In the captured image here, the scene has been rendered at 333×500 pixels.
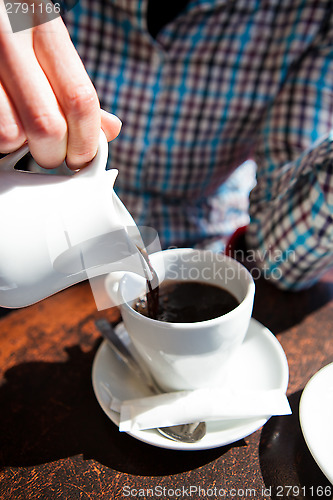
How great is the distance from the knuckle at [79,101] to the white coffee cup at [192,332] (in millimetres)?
249

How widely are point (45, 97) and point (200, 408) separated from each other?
0.40 meters

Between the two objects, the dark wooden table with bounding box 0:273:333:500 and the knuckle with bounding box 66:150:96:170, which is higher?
the knuckle with bounding box 66:150:96:170

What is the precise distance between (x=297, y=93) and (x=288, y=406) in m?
0.66

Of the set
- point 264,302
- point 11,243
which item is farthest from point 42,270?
point 264,302

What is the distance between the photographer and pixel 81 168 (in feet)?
1.62

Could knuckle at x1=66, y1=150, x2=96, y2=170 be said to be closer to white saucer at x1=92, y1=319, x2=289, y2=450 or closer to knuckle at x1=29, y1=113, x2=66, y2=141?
knuckle at x1=29, y1=113, x2=66, y2=141

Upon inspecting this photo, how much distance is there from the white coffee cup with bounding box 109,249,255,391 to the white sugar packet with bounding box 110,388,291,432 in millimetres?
31

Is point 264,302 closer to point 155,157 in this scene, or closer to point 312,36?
point 155,157

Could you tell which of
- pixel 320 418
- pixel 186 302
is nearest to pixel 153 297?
pixel 186 302

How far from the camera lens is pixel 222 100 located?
1036 millimetres

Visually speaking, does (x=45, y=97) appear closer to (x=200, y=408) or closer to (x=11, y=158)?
(x=11, y=158)

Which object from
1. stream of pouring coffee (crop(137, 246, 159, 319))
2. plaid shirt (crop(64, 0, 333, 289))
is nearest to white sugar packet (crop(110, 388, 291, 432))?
stream of pouring coffee (crop(137, 246, 159, 319))

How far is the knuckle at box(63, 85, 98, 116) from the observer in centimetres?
45

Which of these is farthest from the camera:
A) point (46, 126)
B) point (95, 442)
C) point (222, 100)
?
point (222, 100)
